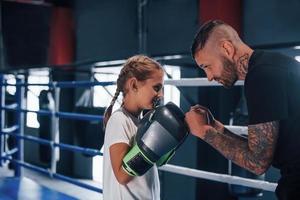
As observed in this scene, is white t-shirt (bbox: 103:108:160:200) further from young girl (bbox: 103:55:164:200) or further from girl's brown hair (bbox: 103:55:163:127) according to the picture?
girl's brown hair (bbox: 103:55:163:127)

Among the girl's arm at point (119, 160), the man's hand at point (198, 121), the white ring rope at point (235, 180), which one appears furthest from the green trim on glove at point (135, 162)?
the white ring rope at point (235, 180)

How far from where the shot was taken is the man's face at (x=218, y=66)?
1.12 m

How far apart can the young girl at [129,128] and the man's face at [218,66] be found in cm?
24

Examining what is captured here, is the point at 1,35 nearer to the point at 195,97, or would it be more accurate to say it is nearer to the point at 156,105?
the point at 195,97

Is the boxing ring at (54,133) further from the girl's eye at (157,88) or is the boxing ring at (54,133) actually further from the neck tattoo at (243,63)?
the neck tattoo at (243,63)

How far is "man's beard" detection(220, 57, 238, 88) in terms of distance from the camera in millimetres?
1120

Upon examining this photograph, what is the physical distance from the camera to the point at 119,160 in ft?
4.05

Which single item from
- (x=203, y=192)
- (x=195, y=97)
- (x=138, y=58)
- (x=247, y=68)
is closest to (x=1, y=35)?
(x=195, y=97)

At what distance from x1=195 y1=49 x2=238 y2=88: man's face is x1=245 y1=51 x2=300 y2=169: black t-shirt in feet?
0.31

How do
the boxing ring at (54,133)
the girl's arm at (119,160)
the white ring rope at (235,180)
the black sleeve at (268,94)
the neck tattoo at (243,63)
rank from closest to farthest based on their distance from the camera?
the black sleeve at (268,94)
the neck tattoo at (243,63)
the girl's arm at (119,160)
the white ring rope at (235,180)
the boxing ring at (54,133)

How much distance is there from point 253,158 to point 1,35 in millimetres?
5372

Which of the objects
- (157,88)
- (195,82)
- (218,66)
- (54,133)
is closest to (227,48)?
(218,66)

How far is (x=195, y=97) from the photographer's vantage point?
436cm

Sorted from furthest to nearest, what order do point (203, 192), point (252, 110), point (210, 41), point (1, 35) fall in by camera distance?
point (1, 35)
point (203, 192)
point (210, 41)
point (252, 110)
